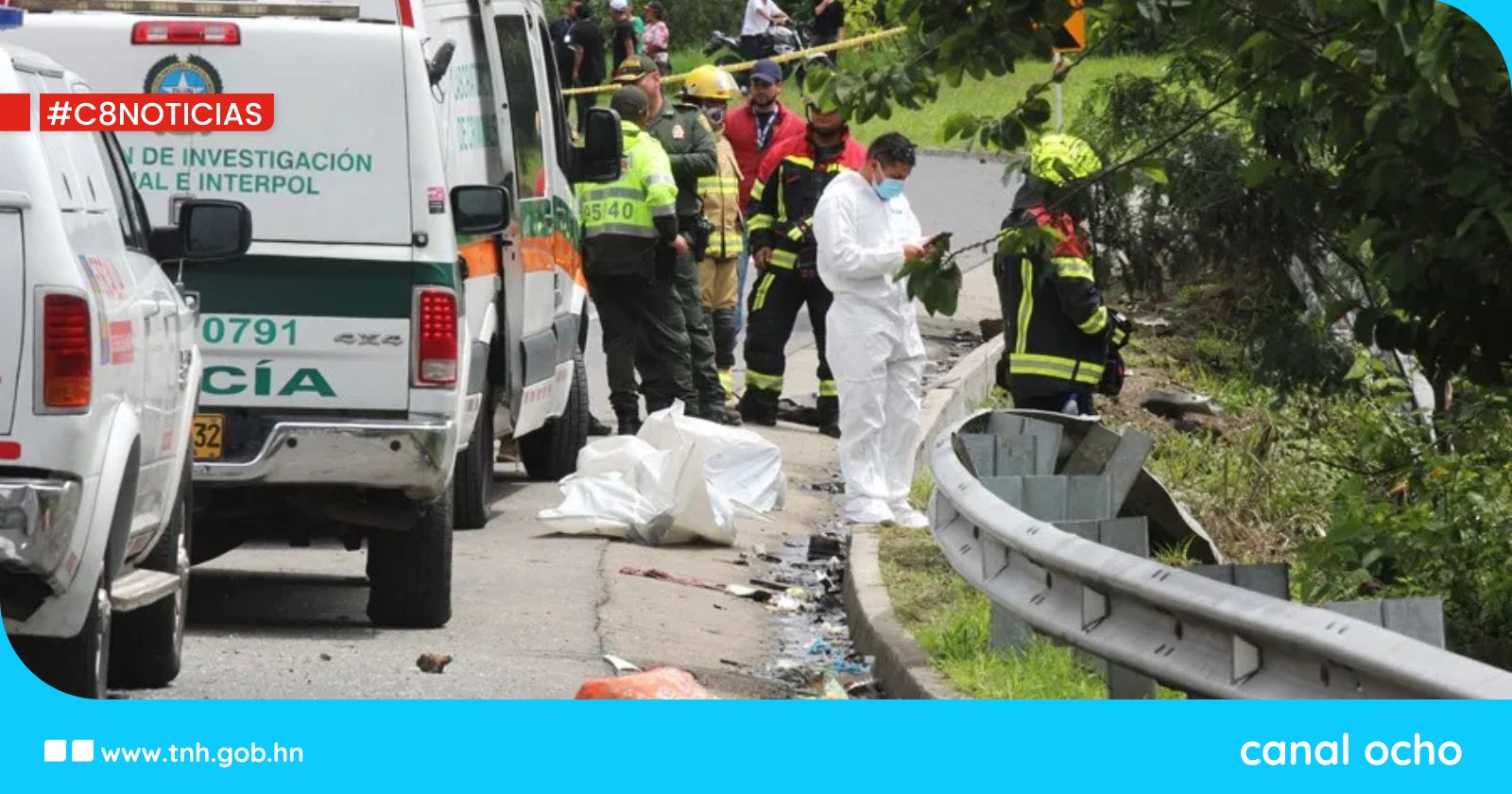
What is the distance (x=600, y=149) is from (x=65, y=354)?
6.77m

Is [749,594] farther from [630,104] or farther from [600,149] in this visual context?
[630,104]

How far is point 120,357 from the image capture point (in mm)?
6422

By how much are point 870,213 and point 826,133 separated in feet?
9.78

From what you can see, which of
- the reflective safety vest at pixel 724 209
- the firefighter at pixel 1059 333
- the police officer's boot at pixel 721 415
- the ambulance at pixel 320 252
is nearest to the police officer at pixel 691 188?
the police officer's boot at pixel 721 415

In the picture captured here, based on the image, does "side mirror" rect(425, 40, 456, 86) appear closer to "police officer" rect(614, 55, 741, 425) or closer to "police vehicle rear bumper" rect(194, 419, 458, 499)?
"police vehicle rear bumper" rect(194, 419, 458, 499)

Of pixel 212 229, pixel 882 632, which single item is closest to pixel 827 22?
pixel 882 632

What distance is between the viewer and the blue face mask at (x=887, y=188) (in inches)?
461

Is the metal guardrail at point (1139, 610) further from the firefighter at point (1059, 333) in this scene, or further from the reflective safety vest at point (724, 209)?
the reflective safety vest at point (724, 209)

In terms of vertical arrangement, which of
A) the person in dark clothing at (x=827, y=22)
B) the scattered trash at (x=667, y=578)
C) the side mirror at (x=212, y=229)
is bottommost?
the scattered trash at (x=667, y=578)

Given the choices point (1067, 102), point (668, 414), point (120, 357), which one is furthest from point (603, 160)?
point (1067, 102)

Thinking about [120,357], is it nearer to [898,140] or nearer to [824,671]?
[824,671]

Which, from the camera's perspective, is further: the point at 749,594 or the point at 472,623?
the point at 749,594

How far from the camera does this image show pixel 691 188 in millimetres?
15320

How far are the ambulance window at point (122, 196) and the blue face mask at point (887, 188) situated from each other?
459 cm
